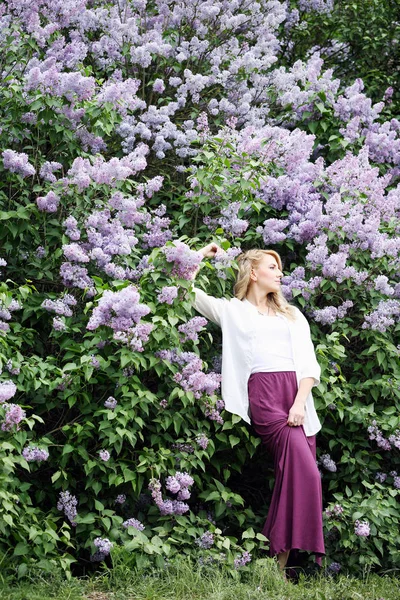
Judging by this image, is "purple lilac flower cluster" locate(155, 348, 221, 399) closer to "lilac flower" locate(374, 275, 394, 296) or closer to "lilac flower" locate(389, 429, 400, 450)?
"lilac flower" locate(389, 429, 400, 450)

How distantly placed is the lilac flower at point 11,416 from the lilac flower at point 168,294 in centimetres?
92

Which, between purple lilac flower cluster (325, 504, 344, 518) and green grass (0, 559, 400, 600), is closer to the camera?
green grass (0, 559, 400, 600)

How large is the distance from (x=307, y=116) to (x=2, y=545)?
4.11 m

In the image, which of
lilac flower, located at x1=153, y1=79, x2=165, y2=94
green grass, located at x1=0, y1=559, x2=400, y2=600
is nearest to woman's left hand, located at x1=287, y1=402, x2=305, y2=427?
green grass, located at x1=0, y1=559, x2=400, y2=600

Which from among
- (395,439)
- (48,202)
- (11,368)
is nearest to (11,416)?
(11,368)

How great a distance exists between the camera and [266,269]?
521cm

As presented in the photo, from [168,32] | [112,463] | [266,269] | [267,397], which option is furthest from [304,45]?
[112,463]

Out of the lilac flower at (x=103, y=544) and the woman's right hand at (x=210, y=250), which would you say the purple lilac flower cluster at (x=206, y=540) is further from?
the woman's right hand at (x=210, y=250)

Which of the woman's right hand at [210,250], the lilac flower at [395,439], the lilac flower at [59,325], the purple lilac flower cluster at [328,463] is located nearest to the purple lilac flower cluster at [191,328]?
the woman's right hand at [210,250]

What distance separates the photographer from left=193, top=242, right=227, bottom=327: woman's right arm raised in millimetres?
5035

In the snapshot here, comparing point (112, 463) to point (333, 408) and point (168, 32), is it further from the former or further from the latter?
point (168, 32)

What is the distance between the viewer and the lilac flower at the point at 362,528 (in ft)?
16.3

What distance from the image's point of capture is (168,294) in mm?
4602

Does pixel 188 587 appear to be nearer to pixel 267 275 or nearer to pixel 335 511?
pixel 335 511
